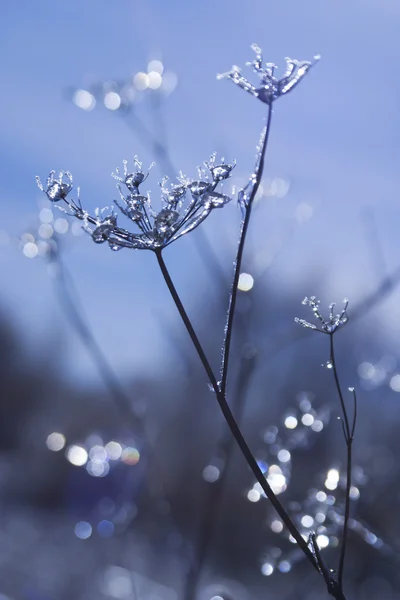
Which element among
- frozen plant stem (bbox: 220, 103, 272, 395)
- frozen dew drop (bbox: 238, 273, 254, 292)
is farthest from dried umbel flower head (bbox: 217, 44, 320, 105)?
frozen dew drop (bbox: 238, 273, 254, 292)

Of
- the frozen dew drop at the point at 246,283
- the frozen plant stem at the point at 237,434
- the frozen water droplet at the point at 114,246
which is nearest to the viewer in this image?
the frozen plant stem at the point at 237,434

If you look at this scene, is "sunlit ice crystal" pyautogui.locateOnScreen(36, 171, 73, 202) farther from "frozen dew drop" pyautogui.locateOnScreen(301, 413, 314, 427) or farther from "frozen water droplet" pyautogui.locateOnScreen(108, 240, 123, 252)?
"frozen dew drop" pyautogui.locateOnScreen(301, 413, 314, 427)

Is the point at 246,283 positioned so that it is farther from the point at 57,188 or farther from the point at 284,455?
the point at 57,188

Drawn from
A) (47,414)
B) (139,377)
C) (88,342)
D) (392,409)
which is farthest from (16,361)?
(88,342)

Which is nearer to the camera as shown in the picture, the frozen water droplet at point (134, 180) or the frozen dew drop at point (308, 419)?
the frozen water droplet at point (134, 180)

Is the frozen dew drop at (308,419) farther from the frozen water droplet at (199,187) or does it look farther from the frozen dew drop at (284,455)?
the frozen water droplet at (199,187)

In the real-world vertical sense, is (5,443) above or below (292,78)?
below

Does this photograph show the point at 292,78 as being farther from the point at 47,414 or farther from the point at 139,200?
the point at 47,414

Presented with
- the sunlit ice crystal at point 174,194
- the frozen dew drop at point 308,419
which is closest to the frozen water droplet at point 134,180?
the sunlit ice crystal at point 174,194
